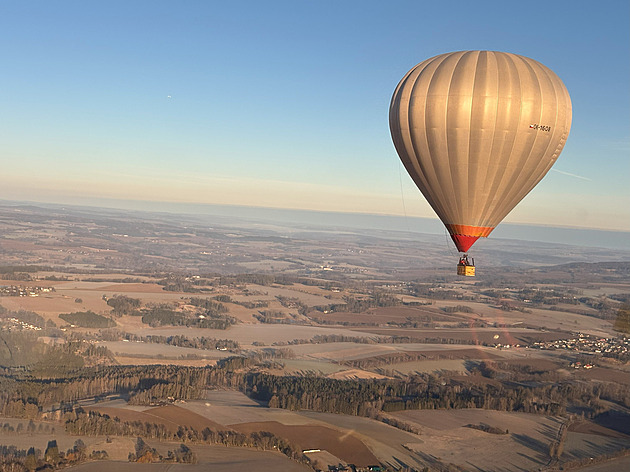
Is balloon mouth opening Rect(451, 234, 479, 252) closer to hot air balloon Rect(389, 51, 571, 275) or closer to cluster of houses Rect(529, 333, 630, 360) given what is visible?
hot air balloon Rect(389, 51, 571, 275)

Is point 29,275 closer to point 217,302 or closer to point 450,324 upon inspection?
point 217,302

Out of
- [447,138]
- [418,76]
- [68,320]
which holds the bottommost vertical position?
[68,320]

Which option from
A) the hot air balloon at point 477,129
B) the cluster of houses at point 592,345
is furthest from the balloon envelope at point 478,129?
the cluster of houses at point 592,345

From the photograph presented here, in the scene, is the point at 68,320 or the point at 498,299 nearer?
the point at 68,320

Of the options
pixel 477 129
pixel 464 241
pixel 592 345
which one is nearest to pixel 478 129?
pixel 477 129

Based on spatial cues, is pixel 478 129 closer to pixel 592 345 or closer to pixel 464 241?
pixel 464 241

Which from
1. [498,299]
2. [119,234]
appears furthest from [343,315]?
[119,234]

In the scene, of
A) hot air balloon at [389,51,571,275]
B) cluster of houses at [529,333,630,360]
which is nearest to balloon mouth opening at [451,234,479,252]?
hot air balloon at [389,51,571,275]
